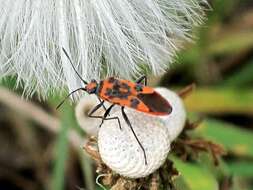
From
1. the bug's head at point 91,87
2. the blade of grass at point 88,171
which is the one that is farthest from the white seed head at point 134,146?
the blade of grass at point 88,171

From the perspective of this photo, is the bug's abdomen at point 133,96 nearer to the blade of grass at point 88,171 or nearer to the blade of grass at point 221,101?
the blade of grass at point 88,171

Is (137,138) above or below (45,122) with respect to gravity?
above

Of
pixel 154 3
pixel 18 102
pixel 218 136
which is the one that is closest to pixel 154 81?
pixel 218 136

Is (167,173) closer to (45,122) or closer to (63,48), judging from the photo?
(63,48)

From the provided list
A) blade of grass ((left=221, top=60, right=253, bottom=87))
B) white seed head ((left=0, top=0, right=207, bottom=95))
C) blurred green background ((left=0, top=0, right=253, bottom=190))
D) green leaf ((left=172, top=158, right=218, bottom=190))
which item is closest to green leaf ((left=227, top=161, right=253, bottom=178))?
blurred green background ((left=0, top=0, right=253, bottom=190))

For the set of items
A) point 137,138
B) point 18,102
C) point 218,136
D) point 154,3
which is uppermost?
point 154,3
